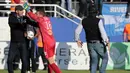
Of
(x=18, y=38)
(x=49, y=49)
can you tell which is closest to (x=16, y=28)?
(x=18, y=38)

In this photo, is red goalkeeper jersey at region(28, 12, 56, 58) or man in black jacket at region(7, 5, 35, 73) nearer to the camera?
red goalkeeper jersey at region(28, 12, 56, 58)

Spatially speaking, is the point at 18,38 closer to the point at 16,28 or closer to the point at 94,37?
the point at 16,28

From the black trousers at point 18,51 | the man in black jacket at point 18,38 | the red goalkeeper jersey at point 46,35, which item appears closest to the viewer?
the red goalkeeper jersey at point 46,35

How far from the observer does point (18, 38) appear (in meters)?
15.9

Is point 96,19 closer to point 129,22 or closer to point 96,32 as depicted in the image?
point 96,32

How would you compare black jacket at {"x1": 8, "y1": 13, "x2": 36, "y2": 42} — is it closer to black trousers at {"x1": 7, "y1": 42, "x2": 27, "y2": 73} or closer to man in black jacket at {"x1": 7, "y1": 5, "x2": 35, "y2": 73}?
man in black jacket at {"x1": 7, "y1": 5, "x2": 35, "y2": 73}

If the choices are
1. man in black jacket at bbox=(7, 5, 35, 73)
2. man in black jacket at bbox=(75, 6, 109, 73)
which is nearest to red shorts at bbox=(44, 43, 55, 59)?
man in black jacket at bbox=(75, 6, 109, 73)

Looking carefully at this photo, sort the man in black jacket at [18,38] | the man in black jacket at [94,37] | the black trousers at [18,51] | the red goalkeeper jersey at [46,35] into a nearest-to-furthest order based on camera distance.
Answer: the man in black jacket at [94,37] < the red goalkeeper jersey at [46,35] < the man in black jacket at [18,38] < the black trousers at [18,51]

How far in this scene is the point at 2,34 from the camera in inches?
843

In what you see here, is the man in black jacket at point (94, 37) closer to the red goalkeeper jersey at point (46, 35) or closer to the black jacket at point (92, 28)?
the black jacket at point (92, 28)

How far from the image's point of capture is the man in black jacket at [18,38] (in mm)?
15649

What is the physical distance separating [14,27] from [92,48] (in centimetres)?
253

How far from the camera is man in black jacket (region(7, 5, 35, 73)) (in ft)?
51.3

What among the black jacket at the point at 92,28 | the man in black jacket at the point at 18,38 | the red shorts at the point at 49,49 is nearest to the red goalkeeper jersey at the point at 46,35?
the red shorts at the point at 49,49
